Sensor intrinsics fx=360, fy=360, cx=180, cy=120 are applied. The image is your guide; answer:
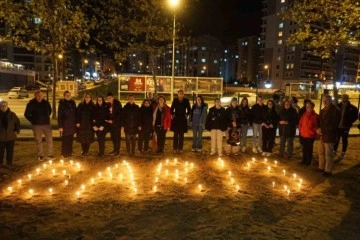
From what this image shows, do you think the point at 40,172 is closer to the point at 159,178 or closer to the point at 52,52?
the point at 159,178

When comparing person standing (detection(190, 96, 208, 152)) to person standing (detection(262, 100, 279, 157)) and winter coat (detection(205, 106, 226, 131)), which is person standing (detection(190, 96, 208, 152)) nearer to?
winter coat (detection(205, 106, 226, 131))

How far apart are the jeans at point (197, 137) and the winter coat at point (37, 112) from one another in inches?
193

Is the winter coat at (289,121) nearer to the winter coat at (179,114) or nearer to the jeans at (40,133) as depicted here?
the winter coat at (179,114)

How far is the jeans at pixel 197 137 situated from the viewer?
1259 cm

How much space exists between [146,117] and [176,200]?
15.5 ft

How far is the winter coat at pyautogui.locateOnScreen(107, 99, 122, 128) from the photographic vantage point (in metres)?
11.6

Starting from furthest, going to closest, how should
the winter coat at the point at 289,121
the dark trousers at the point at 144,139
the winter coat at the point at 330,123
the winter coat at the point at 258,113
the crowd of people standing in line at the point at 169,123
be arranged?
the winter coat at the point at 258,113
the dark trousers at the point at 144,139
the winter coat at the point at 289,121
the crowd of people standing in line at the point at 169,123
the winter coat at the point at 330,123

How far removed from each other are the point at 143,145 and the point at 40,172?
4.28 meters

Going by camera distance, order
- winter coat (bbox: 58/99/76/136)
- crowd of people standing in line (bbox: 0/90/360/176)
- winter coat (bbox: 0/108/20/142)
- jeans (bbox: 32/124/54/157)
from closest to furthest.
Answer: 1. winter coat (bbox: 0/108/20/142)
2. crowd of people standing in line (bbox: 0/90/360/176)
3. jeans (bbox: 32/124/54/157)
4. winter coat (bbox: 58/99/76/136)

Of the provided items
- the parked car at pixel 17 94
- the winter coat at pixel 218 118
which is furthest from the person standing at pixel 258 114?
the parked car at pixel 17 94

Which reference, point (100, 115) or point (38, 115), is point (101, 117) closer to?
point (100, 115)

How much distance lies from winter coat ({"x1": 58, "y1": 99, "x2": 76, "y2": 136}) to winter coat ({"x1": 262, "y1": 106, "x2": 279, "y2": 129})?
20.6ft

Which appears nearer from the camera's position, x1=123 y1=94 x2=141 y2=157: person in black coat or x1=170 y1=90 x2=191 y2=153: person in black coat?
x1=123 y1=94 x2=141 y2=157: person in black coat

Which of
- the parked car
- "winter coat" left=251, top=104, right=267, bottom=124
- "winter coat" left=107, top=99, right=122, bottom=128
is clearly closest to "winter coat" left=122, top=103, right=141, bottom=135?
"winter coat" left=107, top=99, right=122, bottom=128
